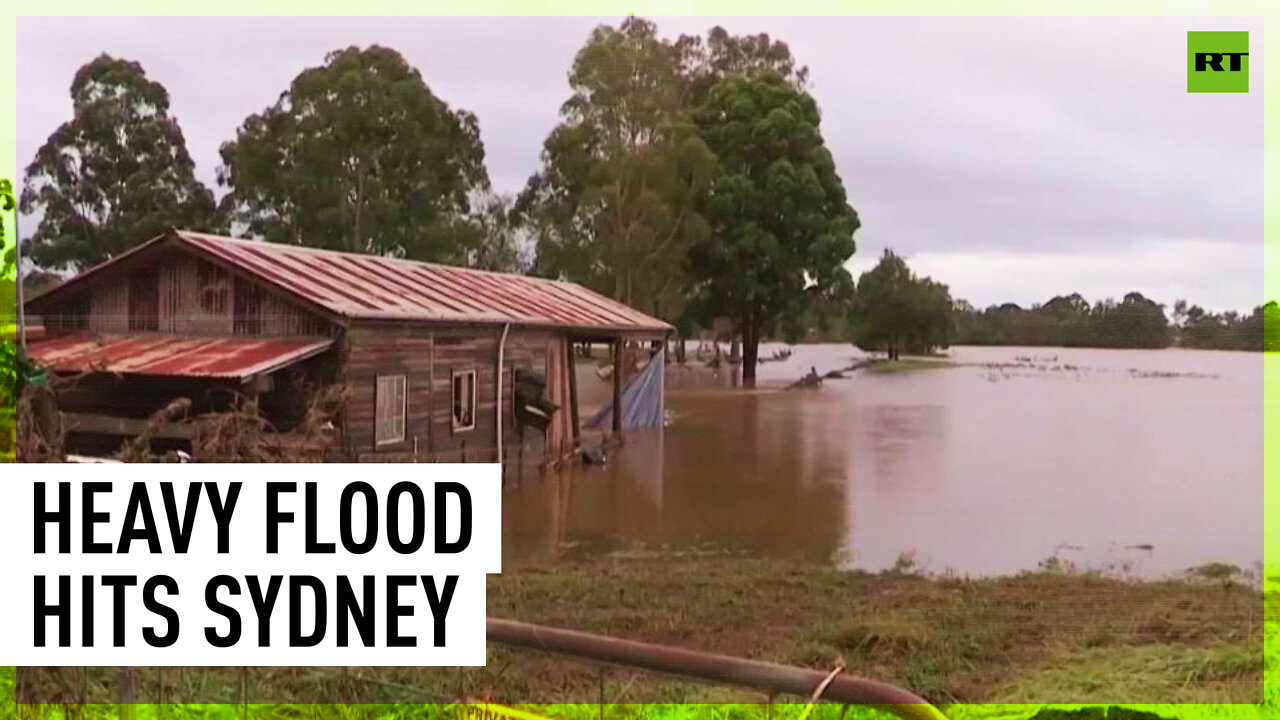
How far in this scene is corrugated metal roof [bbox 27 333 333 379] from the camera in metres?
3.12

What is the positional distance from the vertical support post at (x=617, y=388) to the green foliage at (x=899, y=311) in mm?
710

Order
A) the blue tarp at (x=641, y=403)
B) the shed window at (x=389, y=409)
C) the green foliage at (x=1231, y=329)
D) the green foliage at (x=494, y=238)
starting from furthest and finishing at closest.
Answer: the blue tarp at (x=641, y=403) → the green foliage at (x=494, y=238) → the green foliage at (x=1231, y=329) → the shed window at (x=389, y=409)

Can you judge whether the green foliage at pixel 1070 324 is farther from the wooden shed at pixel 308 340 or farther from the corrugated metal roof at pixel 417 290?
the wooden shed at pixel 308 340

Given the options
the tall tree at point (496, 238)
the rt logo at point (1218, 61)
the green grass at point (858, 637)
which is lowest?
the green grass at point (858, 637)

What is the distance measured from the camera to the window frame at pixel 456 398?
335 cm

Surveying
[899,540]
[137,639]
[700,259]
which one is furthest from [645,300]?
[137,639]

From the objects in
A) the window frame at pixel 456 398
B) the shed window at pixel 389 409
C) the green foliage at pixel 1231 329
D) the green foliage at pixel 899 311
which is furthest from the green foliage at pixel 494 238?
the green foliage at pixel 1231 329

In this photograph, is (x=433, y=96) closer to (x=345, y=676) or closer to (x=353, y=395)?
(x=353, y=395)

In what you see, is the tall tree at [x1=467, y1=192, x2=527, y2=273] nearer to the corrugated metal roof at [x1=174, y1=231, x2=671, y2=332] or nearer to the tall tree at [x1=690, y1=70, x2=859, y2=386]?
the corrugated metal roof at [x1=174, y1=231, x2=671, y2=332]

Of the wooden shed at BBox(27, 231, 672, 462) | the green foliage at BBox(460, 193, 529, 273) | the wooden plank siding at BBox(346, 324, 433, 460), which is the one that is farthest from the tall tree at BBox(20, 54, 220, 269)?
the green foliage at BBox(460, 193, 529, 273)

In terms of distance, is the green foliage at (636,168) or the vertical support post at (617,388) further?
the vertical support post at (617,388)

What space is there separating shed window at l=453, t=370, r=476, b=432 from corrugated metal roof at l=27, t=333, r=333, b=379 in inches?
15.6

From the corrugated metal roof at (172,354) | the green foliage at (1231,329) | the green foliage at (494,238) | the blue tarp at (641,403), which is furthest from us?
the blue tarp at (641,403)

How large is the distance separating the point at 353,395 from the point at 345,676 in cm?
76
